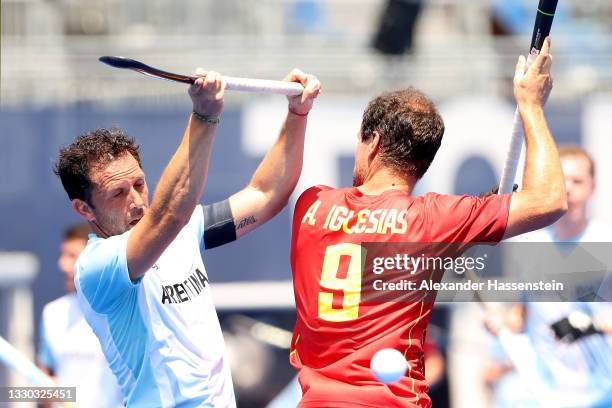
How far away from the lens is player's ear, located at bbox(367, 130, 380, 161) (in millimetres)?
4168

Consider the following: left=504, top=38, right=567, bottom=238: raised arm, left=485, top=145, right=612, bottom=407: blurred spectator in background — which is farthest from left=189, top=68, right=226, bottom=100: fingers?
left=485, top=145, right=612, bottom=407: blurred spectator in background

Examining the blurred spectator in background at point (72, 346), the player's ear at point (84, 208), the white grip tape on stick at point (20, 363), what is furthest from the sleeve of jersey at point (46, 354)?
the player's ear at point (84, 208)

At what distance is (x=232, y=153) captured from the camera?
9844 millimetres

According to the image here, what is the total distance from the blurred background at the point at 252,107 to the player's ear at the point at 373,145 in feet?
17.1

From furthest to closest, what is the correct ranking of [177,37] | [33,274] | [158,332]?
1. [177,37]
2. [33,274]
3. [158,332]

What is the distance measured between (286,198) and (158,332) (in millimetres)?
945

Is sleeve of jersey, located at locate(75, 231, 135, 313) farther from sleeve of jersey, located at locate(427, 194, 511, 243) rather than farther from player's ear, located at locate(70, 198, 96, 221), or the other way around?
sleeve of jersey, located at locate(427, 194, 511, 243)

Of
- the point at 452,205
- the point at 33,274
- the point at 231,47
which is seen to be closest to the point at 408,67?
the point at 231,47

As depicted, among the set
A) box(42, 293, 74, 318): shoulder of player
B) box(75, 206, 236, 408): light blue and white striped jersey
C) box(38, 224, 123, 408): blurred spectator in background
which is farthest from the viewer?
box(42, 293, 74, 318): shoulder of player

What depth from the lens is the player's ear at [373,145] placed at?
4.17 metres

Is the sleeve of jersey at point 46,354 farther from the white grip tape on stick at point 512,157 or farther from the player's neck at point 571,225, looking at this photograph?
the white grip tape on stick at point 512,157

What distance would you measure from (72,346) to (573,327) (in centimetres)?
368

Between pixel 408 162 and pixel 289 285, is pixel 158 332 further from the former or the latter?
pixel 289 285

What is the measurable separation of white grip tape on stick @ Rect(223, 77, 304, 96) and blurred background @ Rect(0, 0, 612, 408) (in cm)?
497
